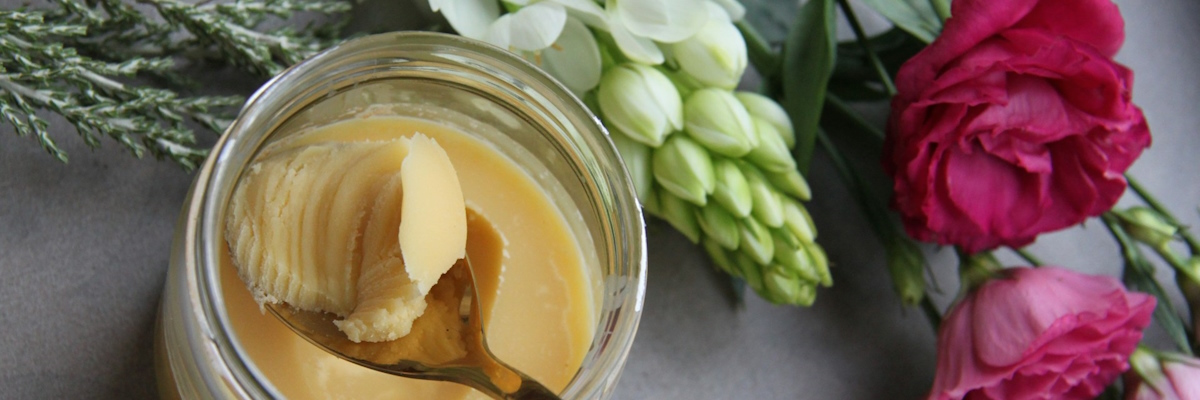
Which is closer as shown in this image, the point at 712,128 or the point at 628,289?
the point at 628,289

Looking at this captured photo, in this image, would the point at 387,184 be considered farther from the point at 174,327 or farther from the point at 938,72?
the point at 938,72

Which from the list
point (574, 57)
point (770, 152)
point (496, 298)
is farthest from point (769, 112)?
point (496, 298)

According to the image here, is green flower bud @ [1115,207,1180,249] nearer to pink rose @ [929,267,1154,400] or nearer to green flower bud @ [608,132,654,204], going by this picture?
pink rose @ [929,267,1154,400]

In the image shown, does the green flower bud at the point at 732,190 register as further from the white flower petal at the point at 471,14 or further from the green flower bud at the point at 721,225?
the white flower petal at the point at 471,14

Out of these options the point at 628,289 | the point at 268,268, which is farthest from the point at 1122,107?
the point at 268,268

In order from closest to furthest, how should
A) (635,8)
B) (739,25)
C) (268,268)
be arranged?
(268,268) → (635,8) → (739,25)
